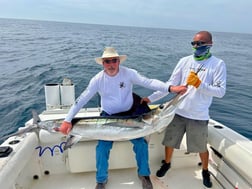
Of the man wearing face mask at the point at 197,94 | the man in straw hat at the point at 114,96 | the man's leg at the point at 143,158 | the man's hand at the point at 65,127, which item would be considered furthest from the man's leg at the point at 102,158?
the man wearing face mask at the point at 197,94

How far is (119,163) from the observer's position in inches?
125

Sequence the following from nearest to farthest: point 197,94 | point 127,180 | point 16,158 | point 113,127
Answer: point 16,158
point 113,127
point 197,94
point 127,180

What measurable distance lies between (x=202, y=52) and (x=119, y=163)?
65.4 inches

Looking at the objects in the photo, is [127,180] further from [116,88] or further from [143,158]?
[116,88]

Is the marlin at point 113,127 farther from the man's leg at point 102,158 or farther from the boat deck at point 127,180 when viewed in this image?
the boat deck at point 127,180

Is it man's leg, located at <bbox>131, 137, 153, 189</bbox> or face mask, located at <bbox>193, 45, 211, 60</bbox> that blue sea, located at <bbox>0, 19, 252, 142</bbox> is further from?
face mask, located at <bbox>193, 45, 211, 60</bbox>

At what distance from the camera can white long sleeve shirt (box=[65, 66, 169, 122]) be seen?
9.29ft

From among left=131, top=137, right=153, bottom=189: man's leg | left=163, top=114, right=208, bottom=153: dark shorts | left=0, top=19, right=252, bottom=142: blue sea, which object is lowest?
left=0, top=19, right=252, bottom=142: blue sea

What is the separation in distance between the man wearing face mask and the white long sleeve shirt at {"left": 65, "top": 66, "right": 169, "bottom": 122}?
0.72 feet

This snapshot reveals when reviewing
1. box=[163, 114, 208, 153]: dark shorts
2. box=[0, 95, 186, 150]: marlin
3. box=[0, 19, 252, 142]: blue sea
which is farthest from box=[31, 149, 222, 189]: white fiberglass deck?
box=[0, 19, 252, 142]: blue sea

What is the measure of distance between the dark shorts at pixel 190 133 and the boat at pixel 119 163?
0.69 ft

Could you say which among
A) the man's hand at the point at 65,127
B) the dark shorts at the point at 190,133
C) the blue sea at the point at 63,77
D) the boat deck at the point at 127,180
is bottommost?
the blue sea at the point at 63,77

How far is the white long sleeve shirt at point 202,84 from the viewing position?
258cm

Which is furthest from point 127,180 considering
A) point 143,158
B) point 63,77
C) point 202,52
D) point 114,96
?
point 63,77
